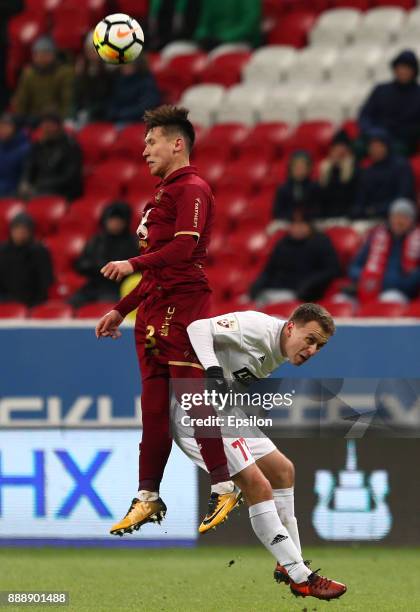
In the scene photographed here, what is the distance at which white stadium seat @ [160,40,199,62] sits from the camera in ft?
52.0

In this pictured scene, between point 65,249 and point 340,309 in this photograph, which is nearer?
point 340,309

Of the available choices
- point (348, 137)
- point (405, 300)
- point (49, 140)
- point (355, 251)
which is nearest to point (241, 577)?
point (405, 300)

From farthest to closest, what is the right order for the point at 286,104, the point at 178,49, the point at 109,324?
the point at 178,49 → the point at 286,104 → the point at 109,324

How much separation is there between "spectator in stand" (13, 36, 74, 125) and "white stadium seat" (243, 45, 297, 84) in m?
1.81

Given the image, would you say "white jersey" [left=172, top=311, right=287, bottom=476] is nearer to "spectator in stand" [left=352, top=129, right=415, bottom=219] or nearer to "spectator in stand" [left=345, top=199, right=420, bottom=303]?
"spectator in stand" [left=345, top=199, right=420, bottom=303]

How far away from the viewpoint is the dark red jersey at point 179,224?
6.98 meters

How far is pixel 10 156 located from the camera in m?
14.7

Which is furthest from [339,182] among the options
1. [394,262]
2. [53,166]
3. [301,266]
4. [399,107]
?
[53,166]

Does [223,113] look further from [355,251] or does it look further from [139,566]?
[139,566]

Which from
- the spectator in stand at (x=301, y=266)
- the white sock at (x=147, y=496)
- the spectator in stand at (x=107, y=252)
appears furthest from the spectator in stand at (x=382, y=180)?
the white sock at (x=147, y=496)

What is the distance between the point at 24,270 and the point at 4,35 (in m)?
5.11

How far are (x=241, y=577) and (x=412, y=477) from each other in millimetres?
1582

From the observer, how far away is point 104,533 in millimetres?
9430

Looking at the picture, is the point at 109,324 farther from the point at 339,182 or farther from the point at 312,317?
the point at 339,182
